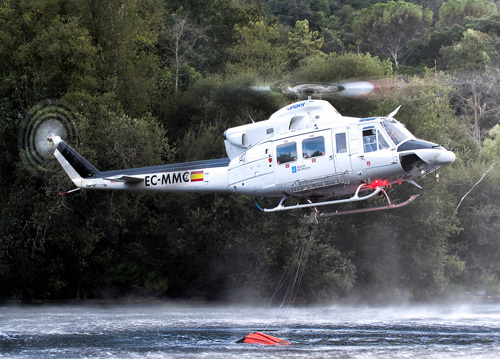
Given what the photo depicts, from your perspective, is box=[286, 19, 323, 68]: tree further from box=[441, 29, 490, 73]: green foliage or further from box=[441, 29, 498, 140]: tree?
box=[441, 29, 498, 140]: tree

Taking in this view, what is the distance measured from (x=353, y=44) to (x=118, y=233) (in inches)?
1952

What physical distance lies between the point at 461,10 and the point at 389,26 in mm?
10142

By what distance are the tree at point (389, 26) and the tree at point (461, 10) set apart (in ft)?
12.3

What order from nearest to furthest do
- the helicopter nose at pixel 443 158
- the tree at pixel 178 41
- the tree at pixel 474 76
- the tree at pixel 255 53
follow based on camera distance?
the helicopter nose at pixel 443 158 < the tree at pixel 255 53 < the tree at pixel 178 41 < the tree at pixel 474 76

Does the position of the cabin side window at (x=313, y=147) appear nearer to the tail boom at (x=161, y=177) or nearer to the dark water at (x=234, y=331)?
the tail boom at (x=161, y=177)

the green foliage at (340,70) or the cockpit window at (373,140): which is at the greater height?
the green foliage at (340,70)

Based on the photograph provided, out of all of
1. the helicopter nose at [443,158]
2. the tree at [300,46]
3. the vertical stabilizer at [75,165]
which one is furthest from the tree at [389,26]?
the helicopter nose at [443,158]

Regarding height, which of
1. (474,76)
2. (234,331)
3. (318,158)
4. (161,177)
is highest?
(474,76)

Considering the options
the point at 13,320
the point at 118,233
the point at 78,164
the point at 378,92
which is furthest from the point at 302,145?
the point at 378,92

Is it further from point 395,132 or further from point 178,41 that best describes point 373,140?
point 178,41

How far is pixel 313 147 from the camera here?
17.4m

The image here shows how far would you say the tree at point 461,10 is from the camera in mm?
76125

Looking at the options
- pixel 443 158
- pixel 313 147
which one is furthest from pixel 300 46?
pixel 443 158

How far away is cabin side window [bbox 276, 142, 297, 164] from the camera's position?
693 inches
